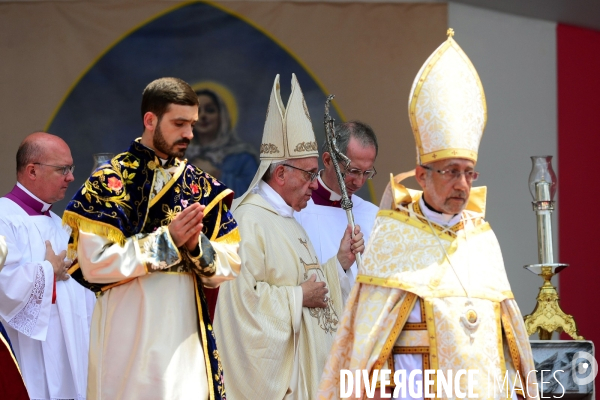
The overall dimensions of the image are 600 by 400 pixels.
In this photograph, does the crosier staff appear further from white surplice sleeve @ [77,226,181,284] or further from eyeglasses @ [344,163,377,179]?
white surplice sleeve @ [77,226,181,284]

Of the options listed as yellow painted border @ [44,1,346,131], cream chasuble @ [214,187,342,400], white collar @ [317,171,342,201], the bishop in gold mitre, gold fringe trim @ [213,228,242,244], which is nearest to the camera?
the bishop in gold mitre

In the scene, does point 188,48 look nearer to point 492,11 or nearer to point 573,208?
point 492,11

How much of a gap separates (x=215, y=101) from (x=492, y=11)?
2.21 meters

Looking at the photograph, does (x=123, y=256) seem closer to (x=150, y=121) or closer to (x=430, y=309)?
(x=150, y=121)

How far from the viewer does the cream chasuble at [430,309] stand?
4039mm

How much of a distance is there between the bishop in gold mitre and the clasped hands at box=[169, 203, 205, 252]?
0.69 m

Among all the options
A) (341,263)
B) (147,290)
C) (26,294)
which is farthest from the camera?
(341,263)

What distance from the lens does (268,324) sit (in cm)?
552

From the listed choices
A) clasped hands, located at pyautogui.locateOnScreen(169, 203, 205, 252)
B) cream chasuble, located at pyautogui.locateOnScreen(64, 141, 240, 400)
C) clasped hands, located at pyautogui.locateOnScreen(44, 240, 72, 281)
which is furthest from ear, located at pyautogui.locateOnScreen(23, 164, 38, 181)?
clasped hands, located at pyautogui.locateOnScreen(169, 203, 205, 252)

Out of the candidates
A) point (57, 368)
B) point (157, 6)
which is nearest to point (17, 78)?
point (157, 6)

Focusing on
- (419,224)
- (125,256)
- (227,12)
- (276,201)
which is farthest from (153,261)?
(227,12)

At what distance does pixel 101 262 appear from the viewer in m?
4.32

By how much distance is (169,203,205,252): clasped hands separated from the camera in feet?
14.3

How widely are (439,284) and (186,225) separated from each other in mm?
1028
